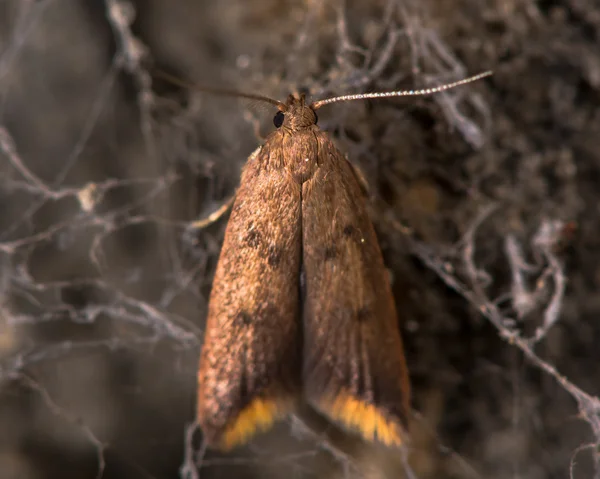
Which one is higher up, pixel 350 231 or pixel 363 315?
pixel 350 231

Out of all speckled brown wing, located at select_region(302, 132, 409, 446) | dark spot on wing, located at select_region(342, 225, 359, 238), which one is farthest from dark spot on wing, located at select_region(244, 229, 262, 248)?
dark spot on wing, located at select_region(342, 225, 359, 238)

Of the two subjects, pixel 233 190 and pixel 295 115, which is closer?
pixel 295 115

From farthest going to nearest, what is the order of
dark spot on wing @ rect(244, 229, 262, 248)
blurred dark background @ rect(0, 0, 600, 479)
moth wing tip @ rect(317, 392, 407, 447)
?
1. blurred dark background @ rect(0, 0, 600, 479)
2. dark spot on wing @ rect(244, 229, 262, 248)
3. moth wing tip @ rect(317, 392, 407, 447)

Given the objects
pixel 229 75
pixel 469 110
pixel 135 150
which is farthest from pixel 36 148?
pixel 469 110

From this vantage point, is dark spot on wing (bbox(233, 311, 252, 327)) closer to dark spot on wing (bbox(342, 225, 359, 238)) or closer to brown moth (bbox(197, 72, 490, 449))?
brown moth (bbox(197, 72, 490, 449))

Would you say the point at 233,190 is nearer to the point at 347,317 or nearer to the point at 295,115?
the point at 295,115

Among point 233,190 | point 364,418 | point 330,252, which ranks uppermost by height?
point 233,190

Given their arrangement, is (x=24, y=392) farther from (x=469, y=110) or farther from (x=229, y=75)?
(x=469, y=110)

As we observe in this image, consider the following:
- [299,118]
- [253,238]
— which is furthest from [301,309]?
[299,118]
